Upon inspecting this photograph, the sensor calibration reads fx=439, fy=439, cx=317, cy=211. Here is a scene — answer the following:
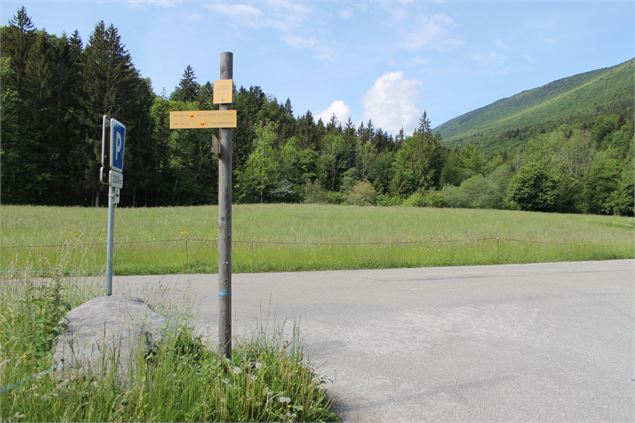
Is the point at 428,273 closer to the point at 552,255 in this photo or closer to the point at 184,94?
the point at 552,255

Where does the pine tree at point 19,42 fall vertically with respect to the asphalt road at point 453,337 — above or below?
above

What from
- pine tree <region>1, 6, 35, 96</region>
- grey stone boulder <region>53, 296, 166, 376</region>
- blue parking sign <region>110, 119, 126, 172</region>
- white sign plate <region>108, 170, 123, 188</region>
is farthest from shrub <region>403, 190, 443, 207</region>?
grey stone boulder <region>53, 296, 166, 376</region>

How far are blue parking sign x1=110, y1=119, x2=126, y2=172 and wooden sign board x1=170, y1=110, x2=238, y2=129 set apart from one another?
1.93 metres

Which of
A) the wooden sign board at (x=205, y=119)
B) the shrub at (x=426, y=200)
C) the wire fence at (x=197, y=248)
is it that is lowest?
the wire fence at (x=197, y=248)

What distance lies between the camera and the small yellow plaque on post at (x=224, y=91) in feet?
12.6

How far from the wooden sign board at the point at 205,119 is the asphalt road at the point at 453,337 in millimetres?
2622

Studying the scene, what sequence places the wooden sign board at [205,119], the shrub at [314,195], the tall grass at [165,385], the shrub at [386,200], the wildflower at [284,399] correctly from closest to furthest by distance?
the tall grass at [165,385]
the wildflower at [284,399]
the wooden sign board at [205,119]
the shrub at [314,195]
the shrub at [386,200]

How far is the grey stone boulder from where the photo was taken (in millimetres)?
3361

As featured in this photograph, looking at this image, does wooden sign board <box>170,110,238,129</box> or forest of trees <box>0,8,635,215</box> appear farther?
forest of trees <box>0,8,635,215</box>

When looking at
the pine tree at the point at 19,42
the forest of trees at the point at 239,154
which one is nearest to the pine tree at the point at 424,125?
the forest of trees at the point at 239,154

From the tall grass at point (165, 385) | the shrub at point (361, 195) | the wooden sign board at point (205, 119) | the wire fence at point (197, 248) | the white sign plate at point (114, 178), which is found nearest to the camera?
the tall grass at point (165, 385)

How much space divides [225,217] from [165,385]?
141 cm

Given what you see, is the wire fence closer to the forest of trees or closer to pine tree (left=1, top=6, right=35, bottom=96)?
the forest of trees

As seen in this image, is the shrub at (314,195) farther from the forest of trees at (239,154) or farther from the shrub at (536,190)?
the shrub at (536,190)
